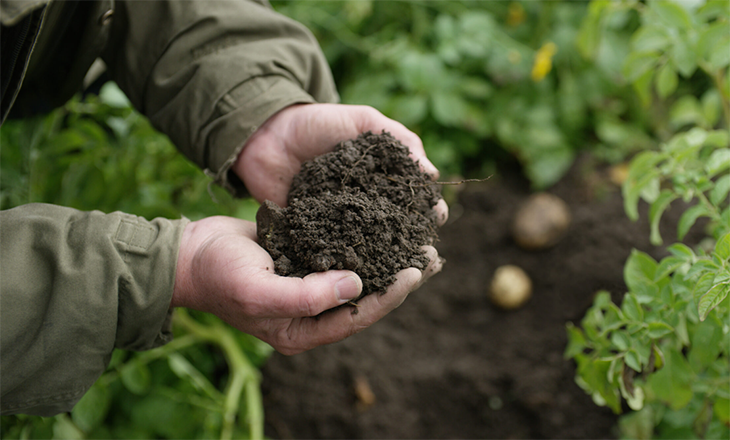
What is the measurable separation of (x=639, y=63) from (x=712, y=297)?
0.91 m

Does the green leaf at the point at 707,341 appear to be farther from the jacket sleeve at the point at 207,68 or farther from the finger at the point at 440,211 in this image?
the jacket sleeve at the point at 207,68

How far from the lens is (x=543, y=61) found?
2684mm

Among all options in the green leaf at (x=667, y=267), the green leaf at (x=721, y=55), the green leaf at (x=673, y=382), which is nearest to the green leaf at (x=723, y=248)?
the green leaf at (x=667, y=267)

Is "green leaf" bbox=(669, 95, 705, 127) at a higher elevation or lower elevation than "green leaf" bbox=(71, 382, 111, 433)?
higher

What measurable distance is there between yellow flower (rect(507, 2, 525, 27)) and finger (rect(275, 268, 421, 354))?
8.54ft

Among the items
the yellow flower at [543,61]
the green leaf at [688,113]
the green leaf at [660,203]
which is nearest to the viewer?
the green leaf at [660,203]

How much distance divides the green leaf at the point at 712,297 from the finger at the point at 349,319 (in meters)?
0.57

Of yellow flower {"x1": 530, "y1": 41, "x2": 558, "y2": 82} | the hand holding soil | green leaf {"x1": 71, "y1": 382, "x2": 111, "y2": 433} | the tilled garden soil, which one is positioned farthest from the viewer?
yellow flower {"x1": 530, "y1": 41, "x2": 558, "y2": 82}

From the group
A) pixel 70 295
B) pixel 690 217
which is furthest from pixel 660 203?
pixel 70 295

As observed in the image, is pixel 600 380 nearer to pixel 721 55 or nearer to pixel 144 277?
pixel 721 55

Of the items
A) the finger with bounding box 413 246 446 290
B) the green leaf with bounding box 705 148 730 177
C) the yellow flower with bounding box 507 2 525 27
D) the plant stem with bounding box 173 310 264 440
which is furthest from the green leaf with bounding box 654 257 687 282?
the yellow flower with bounding box 507 2 525 27

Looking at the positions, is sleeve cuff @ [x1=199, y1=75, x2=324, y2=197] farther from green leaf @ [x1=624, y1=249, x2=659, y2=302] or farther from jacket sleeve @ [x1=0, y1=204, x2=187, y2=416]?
green leaf @ [x1=624, y1=249, x2=659, y2=302]

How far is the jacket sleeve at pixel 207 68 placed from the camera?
1.44m

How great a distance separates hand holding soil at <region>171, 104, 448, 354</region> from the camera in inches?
39.8
